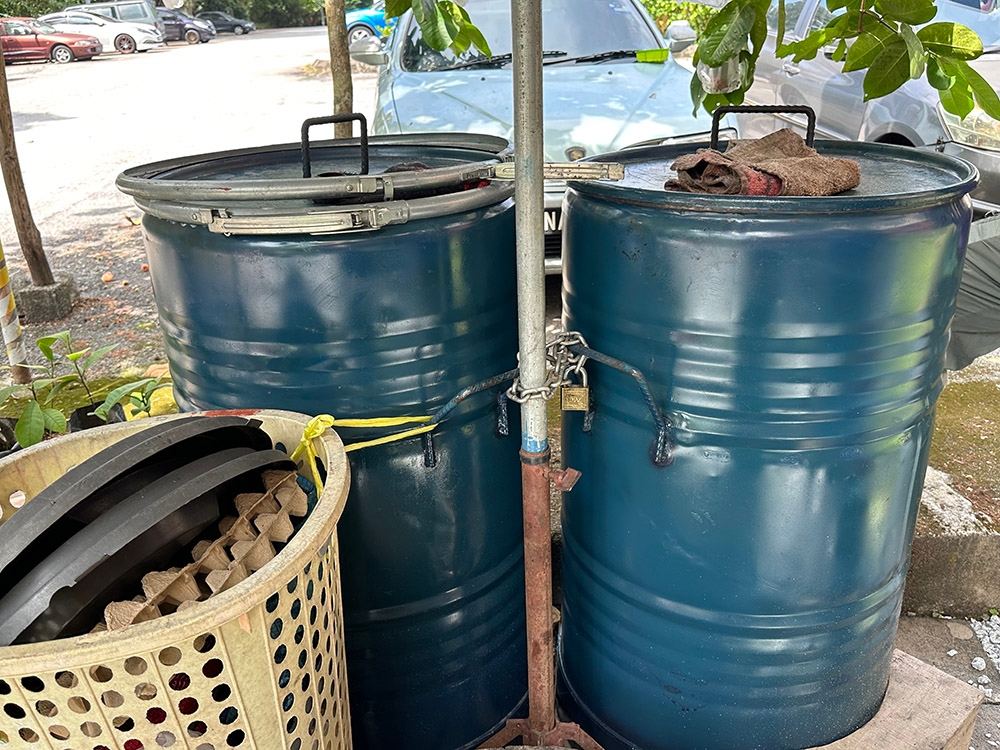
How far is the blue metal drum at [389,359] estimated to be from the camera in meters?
1.39

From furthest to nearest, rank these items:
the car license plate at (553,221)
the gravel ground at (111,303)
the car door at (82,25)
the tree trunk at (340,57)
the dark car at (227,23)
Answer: the dark car at (227,23)
the car door at (82,25)
the gravel ground at (111,303)
the tree trunk at (340,57)
the car license plate at (553,221)

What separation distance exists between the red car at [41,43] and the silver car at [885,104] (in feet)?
66.8

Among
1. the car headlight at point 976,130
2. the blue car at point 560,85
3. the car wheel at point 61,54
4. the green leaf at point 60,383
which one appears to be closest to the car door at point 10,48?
the car wheel at point 61,54

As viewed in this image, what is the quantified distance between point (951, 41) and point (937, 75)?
0.21ft

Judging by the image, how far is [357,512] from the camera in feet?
5.06

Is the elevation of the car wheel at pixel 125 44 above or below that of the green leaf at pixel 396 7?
below

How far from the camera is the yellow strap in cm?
132

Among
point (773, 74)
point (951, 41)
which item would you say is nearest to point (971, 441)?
point (951, 41)

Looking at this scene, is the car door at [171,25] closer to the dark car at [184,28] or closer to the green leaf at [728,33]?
the dark car at [184,28]

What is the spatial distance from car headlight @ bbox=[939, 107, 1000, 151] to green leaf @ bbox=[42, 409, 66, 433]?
405 centimetres

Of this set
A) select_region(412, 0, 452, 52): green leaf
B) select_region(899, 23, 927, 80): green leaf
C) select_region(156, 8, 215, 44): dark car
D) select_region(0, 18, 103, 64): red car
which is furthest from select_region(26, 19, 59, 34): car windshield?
select_region(899, 23, 927, 80): green leaf

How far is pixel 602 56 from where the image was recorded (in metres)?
4.51

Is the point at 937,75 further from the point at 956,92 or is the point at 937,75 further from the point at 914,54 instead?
the point at 914,54

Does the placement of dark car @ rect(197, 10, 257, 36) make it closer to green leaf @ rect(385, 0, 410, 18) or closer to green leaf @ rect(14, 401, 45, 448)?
green leaf @ rect(14, 401, 45, 448)
